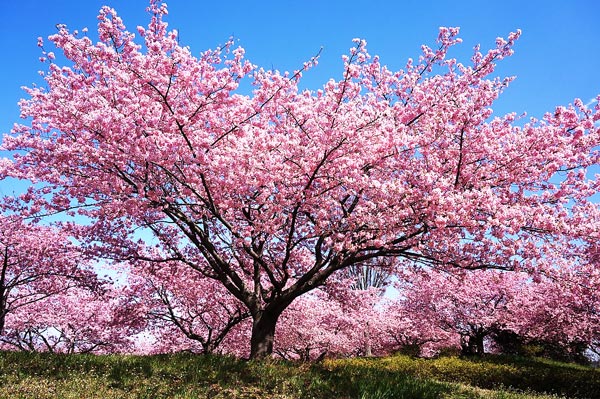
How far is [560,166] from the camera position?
945cm

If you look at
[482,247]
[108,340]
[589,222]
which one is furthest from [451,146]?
[108,340]

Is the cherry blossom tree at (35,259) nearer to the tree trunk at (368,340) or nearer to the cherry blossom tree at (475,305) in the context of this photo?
the cherry blossom tree at (475,305)

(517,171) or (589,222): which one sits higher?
(517,171)

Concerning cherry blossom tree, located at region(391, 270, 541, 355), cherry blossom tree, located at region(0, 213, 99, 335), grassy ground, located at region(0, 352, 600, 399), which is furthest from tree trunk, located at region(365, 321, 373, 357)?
grassy ground, located at region(0, 352, 600, 399)

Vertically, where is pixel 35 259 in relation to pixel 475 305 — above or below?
above

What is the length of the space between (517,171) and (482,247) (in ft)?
6.15

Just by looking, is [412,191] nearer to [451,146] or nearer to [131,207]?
[451,146]

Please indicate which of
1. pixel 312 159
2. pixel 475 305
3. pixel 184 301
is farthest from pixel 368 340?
pixel 312 159

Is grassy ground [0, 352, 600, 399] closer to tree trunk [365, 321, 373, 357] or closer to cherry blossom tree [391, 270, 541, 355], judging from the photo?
cherry blossom tree [391, 270, 541, 355]

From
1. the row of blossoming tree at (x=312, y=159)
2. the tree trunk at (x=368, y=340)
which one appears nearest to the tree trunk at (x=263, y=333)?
the row of blossoming tree at (x=312, y=159)

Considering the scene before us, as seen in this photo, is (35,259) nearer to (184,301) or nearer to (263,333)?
(184,301)

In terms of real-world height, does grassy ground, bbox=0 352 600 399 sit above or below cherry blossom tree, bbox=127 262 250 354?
below

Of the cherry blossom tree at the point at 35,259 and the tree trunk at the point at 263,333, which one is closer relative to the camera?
the tree trunk at the point at 263,333

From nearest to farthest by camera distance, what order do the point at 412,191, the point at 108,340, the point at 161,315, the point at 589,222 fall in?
the point at 412,191
the point at 589,222
the point at 161,315
the point at 108,340
